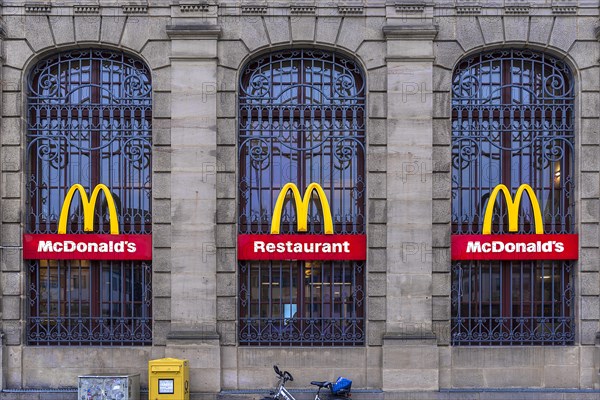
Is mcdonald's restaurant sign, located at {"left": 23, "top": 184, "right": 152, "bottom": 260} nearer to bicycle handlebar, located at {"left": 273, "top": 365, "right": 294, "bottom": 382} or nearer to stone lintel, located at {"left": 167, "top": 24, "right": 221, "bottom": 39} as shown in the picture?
bicycle handlebar, located at {"left": 273, "top": 365, "right": 294, "bottom": 382}

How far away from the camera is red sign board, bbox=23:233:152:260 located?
1266 cm

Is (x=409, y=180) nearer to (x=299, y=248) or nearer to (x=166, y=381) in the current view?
(x=299, y=248)

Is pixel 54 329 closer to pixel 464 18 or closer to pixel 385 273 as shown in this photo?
pixel 385 273

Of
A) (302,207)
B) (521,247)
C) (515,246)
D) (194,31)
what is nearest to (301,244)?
(302,207)

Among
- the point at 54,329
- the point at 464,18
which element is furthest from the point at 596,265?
the point at 54,329

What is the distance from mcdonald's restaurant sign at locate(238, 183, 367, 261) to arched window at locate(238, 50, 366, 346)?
217 mm

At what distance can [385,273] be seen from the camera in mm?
12695

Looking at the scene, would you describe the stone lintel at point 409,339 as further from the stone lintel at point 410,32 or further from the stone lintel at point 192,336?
the stone lintel at point 410,32

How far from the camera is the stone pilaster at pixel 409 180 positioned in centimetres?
1260

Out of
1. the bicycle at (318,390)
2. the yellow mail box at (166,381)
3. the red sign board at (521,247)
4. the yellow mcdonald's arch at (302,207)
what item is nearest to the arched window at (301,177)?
the yellow mcdonald's arch at (302,207)

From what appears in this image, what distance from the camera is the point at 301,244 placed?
1270 centimetres

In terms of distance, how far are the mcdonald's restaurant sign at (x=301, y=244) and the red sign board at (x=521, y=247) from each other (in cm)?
219

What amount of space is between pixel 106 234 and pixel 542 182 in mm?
9210

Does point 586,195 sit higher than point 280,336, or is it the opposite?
point 586,195
